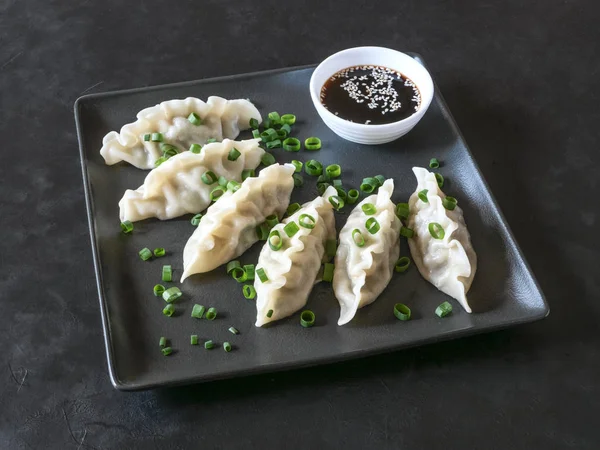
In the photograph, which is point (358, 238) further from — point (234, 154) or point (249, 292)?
point (234, 154)

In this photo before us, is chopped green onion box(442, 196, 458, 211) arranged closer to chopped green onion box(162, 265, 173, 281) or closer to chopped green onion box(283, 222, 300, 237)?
chopped green onion box(283, 222, 300, 237)

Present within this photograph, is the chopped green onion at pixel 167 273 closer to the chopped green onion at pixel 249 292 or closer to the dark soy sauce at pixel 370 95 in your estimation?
the chopped green onion at pixel 249 292

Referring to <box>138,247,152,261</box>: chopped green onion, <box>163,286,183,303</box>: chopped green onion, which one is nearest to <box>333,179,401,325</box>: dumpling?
<box>163,286,183,303</box>: chopped green onion

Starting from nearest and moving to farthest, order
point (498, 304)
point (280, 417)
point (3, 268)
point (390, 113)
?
point (280, 417) < point (498, 304) < point (3, 268) < point (390, 113)

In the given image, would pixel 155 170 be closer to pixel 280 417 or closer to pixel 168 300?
pixel 168 300

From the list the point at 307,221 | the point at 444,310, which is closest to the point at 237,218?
the point at 307,221

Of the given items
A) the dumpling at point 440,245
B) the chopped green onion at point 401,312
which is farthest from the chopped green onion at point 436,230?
the chopped green onion at point 401,312

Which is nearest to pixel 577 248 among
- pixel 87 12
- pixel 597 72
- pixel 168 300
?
pixel 597 72
